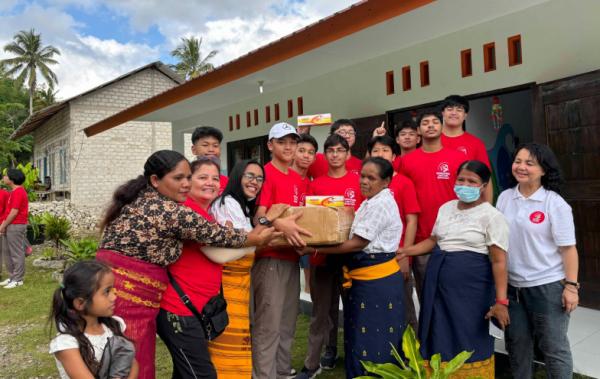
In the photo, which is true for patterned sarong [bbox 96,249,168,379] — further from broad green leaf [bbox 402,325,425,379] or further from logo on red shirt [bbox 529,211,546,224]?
logo on red shirt [bbox 529,211,546,224]

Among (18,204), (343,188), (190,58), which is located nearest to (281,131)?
(343,188)

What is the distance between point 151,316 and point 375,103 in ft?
16.0

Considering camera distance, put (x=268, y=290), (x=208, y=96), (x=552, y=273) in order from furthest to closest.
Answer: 1. (x=208, y=96)
2. (x=268, y=290)
3. (x=552, y=273)

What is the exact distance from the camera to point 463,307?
236 centimetres

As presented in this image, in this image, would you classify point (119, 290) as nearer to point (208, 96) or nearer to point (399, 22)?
point (399, 22)

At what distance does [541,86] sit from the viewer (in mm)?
4293

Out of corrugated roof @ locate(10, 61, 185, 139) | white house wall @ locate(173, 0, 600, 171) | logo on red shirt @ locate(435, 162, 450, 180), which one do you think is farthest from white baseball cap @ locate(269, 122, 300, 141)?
corrugated roof @ locate(10, 61, 185, 139)

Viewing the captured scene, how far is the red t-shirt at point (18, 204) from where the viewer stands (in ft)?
22.4

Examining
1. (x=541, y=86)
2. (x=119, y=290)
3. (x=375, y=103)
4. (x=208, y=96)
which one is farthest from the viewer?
(x=208, y=96)

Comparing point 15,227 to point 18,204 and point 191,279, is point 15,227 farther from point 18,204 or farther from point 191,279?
point 191,279

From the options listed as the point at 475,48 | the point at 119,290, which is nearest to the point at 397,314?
the point at 119,290

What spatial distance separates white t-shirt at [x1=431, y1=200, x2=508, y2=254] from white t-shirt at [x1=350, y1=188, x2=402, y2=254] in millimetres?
265

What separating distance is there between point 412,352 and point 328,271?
95 cm

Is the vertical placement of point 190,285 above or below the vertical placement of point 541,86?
below
